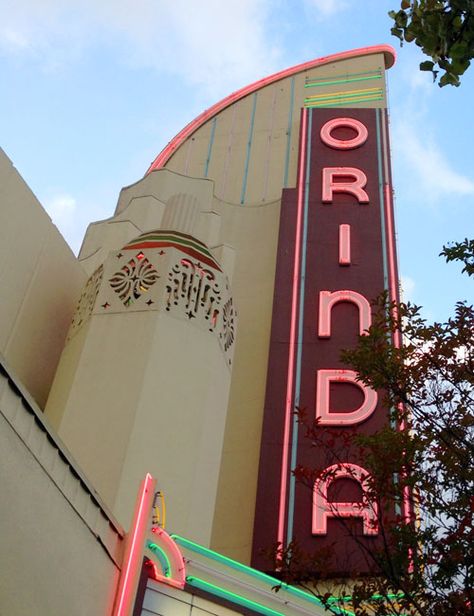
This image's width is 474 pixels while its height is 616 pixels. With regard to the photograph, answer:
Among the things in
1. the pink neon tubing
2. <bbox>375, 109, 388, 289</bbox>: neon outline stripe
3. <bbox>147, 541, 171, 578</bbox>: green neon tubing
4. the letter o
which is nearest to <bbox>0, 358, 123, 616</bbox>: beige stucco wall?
<bbox>147, 541, 171, 578</bbox>: green neon tubing

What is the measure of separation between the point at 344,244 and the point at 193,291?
5.78 meters

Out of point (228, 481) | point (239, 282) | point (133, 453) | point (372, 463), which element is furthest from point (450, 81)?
point (239, 282)

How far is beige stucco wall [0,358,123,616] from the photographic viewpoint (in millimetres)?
5523

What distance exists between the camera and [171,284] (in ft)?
36.4

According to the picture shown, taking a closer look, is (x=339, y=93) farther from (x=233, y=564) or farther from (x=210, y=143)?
(x=233, y=564)

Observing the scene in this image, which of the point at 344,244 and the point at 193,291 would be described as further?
the point at 344,244

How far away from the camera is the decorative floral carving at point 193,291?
11.0 meters

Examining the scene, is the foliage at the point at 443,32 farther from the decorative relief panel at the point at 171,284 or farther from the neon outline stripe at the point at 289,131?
the neon outline stripe at the point at 289,131

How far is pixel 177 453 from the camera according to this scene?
9594 millimetres

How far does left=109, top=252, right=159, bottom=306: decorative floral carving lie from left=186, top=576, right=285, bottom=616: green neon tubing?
4.77 meters

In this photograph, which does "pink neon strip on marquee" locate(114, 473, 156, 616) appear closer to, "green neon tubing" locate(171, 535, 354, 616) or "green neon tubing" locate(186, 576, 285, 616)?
"green neon tubing" locate(171, 535, 354, 616)

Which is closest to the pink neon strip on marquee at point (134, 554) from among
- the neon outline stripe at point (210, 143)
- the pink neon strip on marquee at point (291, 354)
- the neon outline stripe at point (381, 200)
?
the pink neon strip on marquee at point (291, 354)

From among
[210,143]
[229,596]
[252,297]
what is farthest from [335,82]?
[229,596]

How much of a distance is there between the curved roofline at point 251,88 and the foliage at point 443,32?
17308 mm
